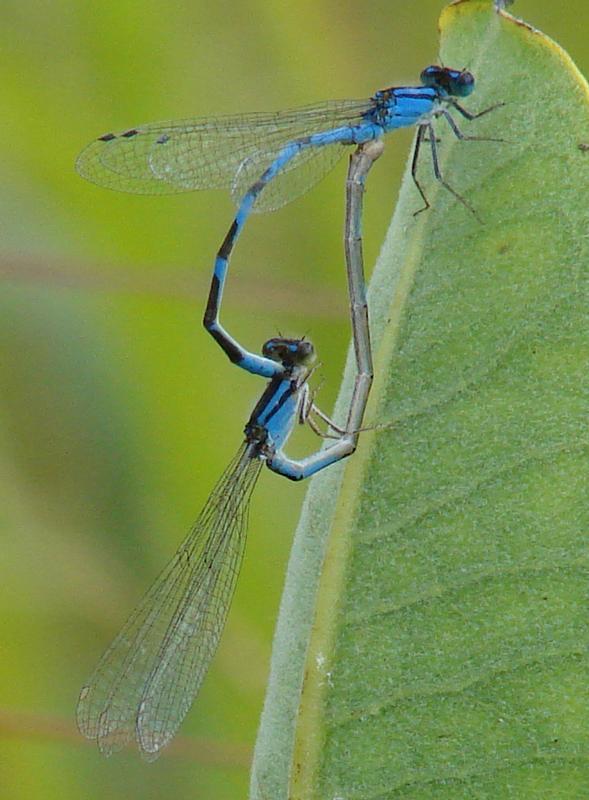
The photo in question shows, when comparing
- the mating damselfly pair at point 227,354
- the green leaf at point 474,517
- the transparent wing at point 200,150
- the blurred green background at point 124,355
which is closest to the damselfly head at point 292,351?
the mating damselfly pair at point 227,354

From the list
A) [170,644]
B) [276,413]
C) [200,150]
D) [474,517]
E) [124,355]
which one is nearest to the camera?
[474,517]

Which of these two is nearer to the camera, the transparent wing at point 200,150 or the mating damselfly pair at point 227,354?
the mating damselfly pair at point 227,354

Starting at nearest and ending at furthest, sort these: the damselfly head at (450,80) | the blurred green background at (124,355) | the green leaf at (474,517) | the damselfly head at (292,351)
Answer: the green leaf at (474,517), the damselfly head at (450,80), the damselfly head at (292,351), the blurred green background at (124,355)

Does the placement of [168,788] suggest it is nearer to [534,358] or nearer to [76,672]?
[76,672]

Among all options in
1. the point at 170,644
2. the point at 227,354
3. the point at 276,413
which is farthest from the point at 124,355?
the point at 170,644

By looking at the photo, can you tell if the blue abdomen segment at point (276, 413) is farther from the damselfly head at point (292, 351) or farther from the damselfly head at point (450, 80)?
the damselfly head at point (450, 80)

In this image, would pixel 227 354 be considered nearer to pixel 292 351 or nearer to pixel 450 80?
pixel 292 351

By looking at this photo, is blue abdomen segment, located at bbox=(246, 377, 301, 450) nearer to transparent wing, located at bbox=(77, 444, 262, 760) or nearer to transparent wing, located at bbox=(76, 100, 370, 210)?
transparent wing, located at bbox=(77, 444, 262, 760)

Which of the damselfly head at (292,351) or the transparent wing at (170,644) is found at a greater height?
the damselfly head at (292,351)
